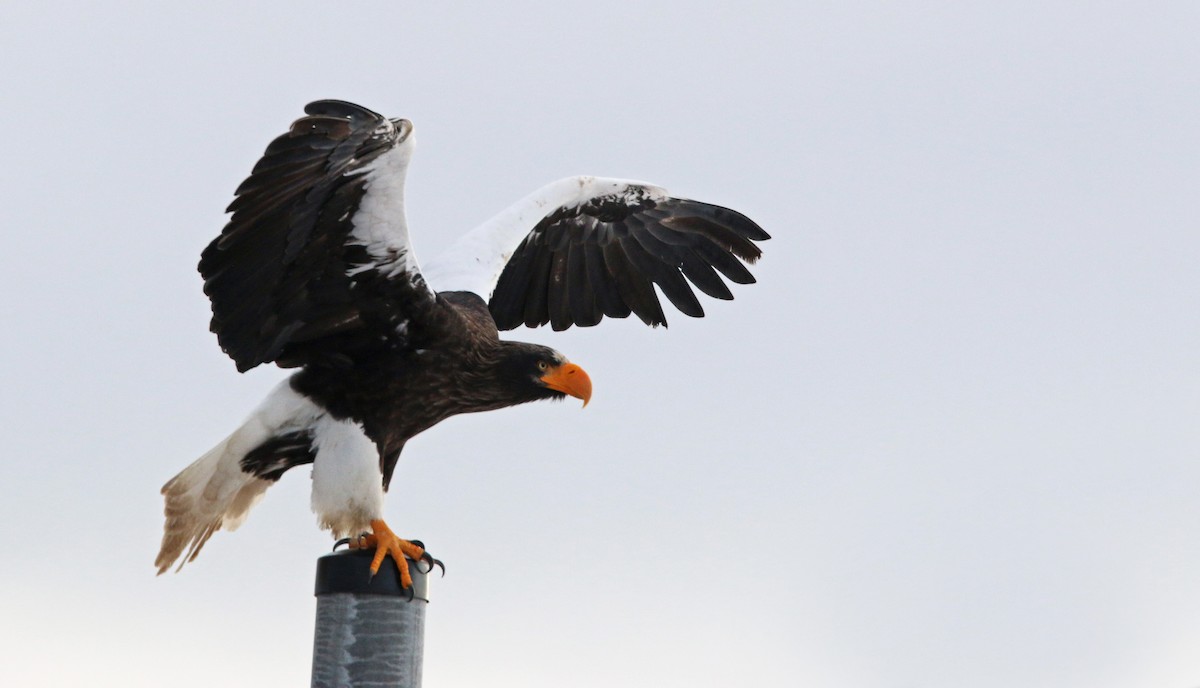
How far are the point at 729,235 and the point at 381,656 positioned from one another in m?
4.30

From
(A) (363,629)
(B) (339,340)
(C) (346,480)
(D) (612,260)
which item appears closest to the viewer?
(A) (363,629)

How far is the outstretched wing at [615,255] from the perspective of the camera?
26.1 feet

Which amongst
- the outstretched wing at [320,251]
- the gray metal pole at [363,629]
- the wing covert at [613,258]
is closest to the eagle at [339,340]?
the outstretched wing at [320,251]

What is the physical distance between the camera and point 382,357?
6.10 m

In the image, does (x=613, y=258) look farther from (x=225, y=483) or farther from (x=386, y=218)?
(x=225, y=483)

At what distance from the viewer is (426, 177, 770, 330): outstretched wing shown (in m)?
7.94

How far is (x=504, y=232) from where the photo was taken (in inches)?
301

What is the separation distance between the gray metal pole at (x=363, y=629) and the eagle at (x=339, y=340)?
7.4 inches

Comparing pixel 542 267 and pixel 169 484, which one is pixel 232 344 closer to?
pixel 169 484

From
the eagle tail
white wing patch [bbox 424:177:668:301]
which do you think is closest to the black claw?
the eagle tail

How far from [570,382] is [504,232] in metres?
1.62

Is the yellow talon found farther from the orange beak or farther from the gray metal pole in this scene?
the orange beak

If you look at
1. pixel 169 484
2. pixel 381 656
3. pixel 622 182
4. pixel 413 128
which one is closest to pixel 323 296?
pixel 413 128

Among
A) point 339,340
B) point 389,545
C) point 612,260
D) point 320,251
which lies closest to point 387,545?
point 389,545
